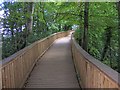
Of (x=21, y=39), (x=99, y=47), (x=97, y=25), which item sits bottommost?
(x=99, y=47)

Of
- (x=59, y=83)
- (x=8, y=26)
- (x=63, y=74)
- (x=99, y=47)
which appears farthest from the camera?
(x=99, y=47)

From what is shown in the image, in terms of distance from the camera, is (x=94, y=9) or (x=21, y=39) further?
(x=21, y=39)

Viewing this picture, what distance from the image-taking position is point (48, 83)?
9156mm

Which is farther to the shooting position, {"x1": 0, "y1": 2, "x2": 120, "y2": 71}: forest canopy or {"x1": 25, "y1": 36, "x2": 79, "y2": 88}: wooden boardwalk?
{"x1": 0, "y1": 2, "x2": 120, "y2": 71}: forest canopy

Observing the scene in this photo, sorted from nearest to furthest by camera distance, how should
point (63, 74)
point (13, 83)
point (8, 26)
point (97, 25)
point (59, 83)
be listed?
point (13, 83) → point (59, 83) → point (63, 74) → point (97, 25) → point (8, 26)

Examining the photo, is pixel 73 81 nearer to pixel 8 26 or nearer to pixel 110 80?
pixel 110 80

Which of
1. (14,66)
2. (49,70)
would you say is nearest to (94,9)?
(49,70)

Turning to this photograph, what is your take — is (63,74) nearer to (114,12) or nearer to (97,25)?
(97,25)

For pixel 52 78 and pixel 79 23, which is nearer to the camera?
pixel 52 78

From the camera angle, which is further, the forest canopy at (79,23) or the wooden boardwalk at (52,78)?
the forest canopy at (79,23)

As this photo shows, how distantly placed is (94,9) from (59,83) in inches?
404

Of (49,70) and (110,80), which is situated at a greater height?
(110,80)

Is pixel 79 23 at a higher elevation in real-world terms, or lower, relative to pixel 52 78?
higher

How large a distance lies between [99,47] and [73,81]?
1850cm
